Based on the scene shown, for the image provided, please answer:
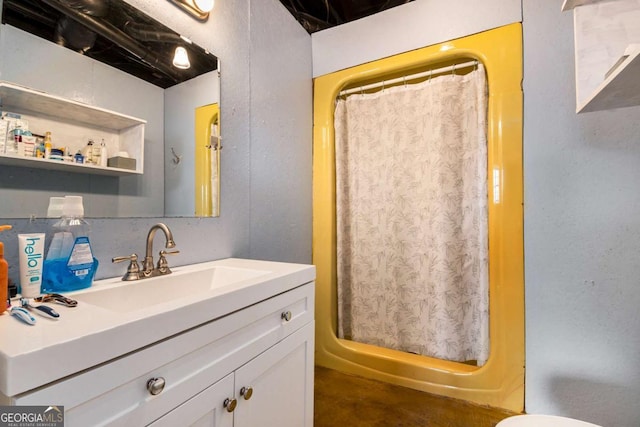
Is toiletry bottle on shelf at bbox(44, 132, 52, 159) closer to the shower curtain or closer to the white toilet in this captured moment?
the shower curtain

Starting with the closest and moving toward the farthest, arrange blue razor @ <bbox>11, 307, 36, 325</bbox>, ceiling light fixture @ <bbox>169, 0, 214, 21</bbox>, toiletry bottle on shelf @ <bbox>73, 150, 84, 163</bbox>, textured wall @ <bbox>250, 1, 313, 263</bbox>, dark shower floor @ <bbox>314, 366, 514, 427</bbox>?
blue razor @ <bbox>11, 307, 36, 325</bbox>
toiletry bottle on shelf @ <bbox>73, 150, 84, 163</bbox>
ceiling light fixture @ <bbox>169, 0, 214, 21</bbox>
dark shower floor @ <bbox>314, 366, 514, 427</bbox>
textured wall @ <bbox>250, 1, 313, 263</bbox>

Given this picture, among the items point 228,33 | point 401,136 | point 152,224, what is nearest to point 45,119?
point 152,224

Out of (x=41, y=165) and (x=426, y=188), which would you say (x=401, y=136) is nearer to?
(x=426, y=188)

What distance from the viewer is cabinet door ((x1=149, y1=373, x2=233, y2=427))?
0.56 meters

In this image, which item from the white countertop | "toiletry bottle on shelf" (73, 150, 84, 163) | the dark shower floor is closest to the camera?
the white countertop

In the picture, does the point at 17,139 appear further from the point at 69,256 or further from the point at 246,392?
the point at 246,392

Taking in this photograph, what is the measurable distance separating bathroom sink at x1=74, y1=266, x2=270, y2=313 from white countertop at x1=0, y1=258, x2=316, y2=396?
36 millimetres

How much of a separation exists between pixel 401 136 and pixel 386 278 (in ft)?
2.86

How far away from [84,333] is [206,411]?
1.11 ft

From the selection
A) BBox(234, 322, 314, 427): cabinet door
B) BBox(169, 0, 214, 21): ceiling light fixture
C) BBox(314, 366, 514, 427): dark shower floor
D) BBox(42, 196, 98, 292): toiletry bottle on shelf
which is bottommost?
BBox(314, 366, 514, 427): dark shower floor

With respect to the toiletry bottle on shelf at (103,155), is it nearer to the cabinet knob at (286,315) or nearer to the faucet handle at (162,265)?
the faucet handle at (162,265)

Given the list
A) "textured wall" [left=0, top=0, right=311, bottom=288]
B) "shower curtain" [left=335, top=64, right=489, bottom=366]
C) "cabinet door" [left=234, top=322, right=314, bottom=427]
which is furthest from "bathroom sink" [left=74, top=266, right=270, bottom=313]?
"shower curtain" [left=335, top=64, right=489, bottom=366]

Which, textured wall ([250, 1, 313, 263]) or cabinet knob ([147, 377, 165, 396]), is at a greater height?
textured wall ([250, 1, 313, 263])

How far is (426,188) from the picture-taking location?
5.35ft
